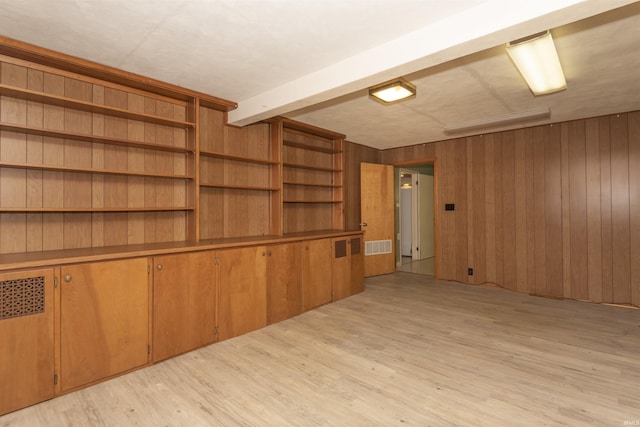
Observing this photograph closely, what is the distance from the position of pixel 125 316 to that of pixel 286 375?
4.39ft

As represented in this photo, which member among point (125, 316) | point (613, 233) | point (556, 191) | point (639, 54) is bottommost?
point (125, 316)

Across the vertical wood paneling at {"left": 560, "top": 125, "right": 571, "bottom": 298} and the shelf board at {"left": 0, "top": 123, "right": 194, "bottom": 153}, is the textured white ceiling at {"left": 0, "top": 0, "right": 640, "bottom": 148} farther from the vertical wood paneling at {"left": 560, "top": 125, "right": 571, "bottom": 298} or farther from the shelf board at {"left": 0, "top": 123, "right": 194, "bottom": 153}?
the vertical wood paneling at {"left": 560, "top": 125, "right": 571, "bottom": 298}

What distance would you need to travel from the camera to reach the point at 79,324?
2.17m

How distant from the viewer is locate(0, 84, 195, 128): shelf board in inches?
89.0

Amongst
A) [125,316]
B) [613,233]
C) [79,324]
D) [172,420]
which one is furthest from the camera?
[613,233]

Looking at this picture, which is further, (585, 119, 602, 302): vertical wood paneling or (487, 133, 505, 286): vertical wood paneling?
(487, 133, 505, 286): vertical wood paneling

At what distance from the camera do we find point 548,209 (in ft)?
14.9

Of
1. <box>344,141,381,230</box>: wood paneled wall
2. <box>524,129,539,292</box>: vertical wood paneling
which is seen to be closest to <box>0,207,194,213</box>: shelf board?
<box>344,141,381,230</box>: wood paneled wall

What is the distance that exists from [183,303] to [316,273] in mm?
1745

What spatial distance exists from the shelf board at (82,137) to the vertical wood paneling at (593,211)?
522cm

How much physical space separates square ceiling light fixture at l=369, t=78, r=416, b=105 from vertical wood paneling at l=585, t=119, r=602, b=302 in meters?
3.04

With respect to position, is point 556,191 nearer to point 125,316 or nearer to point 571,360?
point 571,360

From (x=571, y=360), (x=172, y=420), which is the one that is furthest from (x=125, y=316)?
(x=571, y=360)

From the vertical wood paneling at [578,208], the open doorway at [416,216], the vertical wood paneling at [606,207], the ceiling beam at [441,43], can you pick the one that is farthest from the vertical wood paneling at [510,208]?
the ceiling beam at [441,43]
